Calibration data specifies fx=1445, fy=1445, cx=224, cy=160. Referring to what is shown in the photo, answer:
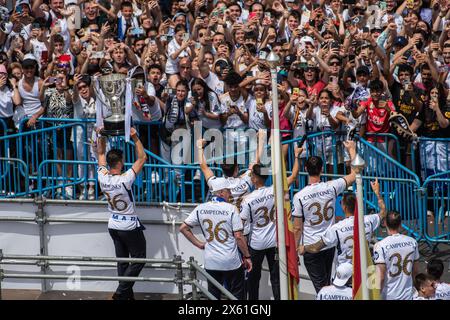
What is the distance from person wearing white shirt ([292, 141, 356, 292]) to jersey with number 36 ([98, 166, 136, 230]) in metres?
2.23

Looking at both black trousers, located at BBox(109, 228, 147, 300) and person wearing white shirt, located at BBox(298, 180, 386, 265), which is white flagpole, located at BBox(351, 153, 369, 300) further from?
black trousers, located at BBox(109, 228, 147, 300)

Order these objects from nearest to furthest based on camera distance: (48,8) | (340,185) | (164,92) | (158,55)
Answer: (340,185)
(164,92)
(158,55)
(48,8)

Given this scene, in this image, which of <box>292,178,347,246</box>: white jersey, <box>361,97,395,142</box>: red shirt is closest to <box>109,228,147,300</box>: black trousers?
<box>292,178,347,246</box>: white jersey

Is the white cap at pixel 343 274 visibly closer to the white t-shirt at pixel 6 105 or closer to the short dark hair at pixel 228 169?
the short dark hair at pixel 228 169

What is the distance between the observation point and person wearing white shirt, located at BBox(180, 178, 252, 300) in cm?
1844

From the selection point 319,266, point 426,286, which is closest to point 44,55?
point 319,266

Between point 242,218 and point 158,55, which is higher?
point 158,55

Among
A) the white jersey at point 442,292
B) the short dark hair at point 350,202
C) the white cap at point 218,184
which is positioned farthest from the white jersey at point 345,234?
the white cap at point 218,184

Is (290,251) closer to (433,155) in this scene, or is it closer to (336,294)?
(336,294)

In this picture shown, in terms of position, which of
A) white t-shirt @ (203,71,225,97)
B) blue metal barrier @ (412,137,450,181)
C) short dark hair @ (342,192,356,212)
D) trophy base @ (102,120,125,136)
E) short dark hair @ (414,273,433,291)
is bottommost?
short dark hair @ (414,273,433,291)

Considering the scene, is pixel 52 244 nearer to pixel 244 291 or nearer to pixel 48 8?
pixel 244 291
